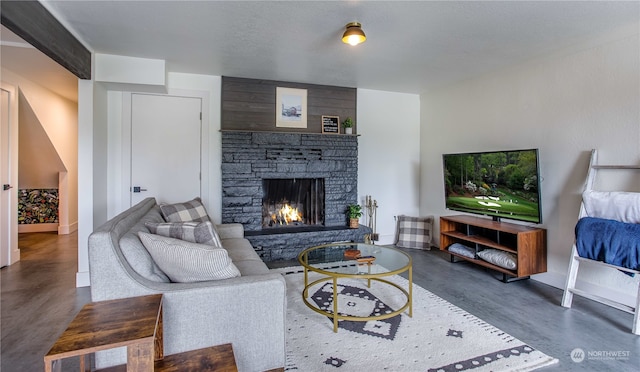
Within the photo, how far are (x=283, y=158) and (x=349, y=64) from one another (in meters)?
1.45

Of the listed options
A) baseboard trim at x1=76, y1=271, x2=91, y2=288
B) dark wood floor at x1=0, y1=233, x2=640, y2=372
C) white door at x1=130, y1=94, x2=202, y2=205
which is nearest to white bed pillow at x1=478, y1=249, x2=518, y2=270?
dark wood floor at x1=0, y1=233, x2=640, y2=372

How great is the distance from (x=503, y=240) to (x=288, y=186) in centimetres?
269

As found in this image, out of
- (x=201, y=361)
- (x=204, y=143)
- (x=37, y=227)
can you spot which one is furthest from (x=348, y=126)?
(x=37, y=227)

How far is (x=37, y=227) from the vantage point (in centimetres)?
572

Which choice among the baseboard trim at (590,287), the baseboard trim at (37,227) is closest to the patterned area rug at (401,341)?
the baseboard trim at (590,287)

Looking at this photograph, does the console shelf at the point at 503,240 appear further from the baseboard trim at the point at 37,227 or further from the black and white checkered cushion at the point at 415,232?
the baseboard trim at the point at 37,227

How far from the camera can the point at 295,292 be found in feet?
9.68

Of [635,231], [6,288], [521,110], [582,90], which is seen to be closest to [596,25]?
[582,90]

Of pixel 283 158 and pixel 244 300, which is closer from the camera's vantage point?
pixel 244 300

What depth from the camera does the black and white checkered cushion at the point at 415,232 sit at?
4.70 meters

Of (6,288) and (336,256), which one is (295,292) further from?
(6,288)

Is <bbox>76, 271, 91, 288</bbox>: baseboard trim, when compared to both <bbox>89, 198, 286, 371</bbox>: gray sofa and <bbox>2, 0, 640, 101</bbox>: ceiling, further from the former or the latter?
<bbox>2, 0, 640, 101</bbox>: ceiling

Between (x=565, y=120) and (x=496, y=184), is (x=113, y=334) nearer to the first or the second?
(x=496, y=184)

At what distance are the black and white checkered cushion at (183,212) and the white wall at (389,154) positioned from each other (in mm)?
2453
